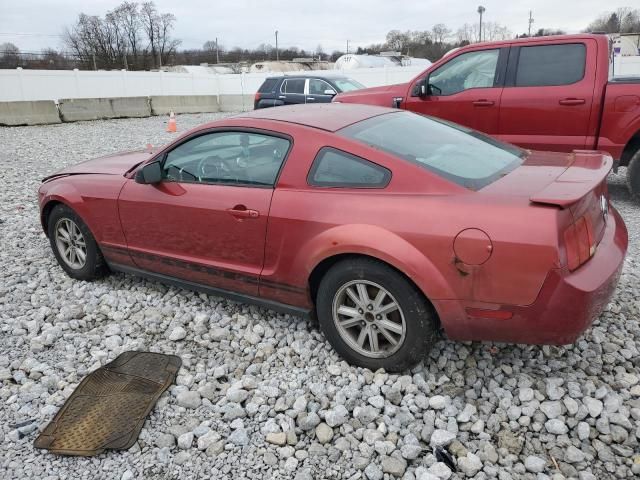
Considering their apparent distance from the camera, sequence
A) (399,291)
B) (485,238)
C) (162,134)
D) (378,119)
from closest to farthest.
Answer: (485,238) < (399,291) < (378,119) < (162,134)

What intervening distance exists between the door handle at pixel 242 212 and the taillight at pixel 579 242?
1.69 m

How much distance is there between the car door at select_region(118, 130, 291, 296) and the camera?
316cm

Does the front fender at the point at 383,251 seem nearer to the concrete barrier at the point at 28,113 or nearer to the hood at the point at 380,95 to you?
the hood at the point at 380,95

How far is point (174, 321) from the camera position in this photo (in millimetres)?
3674

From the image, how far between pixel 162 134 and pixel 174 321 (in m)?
11.8

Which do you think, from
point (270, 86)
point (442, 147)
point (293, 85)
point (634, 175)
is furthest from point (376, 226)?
point (270, 86)

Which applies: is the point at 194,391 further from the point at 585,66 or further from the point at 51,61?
the point at 51,61

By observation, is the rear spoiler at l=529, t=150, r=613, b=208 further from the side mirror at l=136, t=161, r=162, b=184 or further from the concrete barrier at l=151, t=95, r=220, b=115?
the concrete barrier at l=151, t=95, r=220, b=115

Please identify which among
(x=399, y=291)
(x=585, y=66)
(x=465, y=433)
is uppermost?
(x=585, y=66)

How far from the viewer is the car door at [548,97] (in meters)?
5.68

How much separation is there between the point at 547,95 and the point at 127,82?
2125 cm

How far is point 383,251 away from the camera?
8.59 feet

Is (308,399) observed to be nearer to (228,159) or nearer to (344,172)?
(344,172)

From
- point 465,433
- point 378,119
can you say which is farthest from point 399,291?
point 378,119
